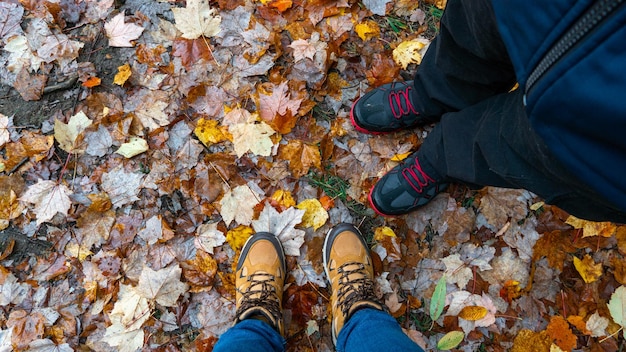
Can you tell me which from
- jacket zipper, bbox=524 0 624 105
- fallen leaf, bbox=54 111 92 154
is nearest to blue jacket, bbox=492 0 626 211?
jacket zipper, bbox=524 0 624 105

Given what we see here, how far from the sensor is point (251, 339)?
1556 millimetres

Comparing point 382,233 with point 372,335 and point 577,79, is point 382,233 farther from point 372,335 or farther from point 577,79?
point 577,79

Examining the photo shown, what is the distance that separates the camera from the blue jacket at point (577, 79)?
0.65 m

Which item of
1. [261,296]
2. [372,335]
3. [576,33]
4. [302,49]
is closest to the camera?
[576,33]

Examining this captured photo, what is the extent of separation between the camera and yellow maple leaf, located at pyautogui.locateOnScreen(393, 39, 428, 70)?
86.2 inches

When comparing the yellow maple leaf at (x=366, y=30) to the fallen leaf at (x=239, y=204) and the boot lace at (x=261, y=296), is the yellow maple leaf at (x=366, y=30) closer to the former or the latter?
the fallen leaf at (x=239, y=204)

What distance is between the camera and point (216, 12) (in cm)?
224

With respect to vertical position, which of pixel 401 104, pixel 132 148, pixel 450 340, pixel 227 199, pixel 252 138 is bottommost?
pixel 450 340

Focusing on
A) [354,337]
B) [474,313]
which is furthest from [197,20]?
[474,313]

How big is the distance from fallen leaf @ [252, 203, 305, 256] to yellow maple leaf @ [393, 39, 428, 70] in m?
1.05

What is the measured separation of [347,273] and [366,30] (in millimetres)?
1398

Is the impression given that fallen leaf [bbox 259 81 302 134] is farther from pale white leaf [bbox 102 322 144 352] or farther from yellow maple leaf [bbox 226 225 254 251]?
pale white leaf [bbox 102 322 144 352]

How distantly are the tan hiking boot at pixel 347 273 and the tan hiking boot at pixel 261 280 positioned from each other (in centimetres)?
26

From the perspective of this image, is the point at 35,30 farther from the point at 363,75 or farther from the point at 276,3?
the point at 363,75
